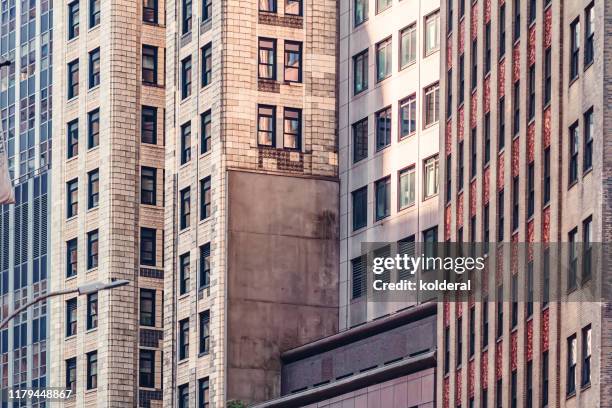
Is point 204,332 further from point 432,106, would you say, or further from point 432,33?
point 432,33

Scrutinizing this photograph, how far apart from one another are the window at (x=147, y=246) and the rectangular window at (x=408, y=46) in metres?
20.9

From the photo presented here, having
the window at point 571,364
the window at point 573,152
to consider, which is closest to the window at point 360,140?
the window at point 573,152

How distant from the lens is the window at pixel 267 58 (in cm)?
10500

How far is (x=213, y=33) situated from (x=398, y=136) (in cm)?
1221

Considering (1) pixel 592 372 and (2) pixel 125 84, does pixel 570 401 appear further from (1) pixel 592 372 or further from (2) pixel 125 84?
(2) pixel 125 84

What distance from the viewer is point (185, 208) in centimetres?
10756

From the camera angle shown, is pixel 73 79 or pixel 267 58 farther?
pixel 73 79

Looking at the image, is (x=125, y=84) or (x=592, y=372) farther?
(x=125, y=84)

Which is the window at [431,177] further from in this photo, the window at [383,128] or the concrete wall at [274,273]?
the concrete wall at [274,273]

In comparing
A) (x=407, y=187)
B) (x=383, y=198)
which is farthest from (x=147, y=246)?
(x=407, y=187)

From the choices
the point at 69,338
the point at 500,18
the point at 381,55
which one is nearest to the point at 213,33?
the point at 381,55

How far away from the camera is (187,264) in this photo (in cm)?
10675

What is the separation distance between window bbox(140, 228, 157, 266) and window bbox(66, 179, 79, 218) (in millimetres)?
3972

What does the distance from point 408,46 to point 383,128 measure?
3.99 m
